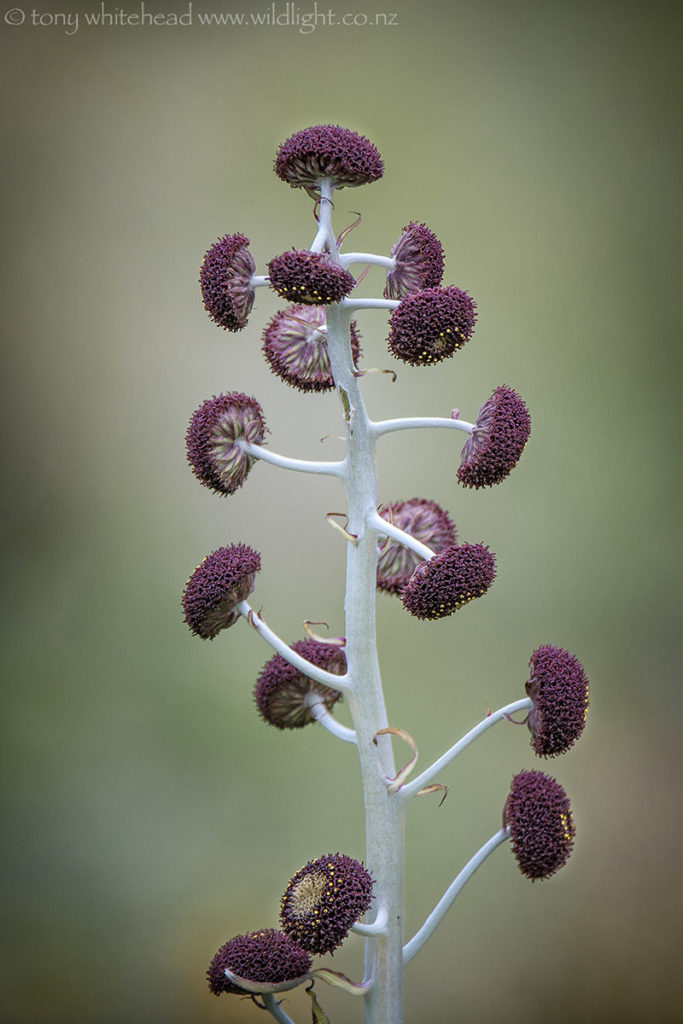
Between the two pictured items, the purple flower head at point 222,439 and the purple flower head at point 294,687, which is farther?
the purple flower head at point 294,687

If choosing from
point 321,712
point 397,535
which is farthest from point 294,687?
point 397,535

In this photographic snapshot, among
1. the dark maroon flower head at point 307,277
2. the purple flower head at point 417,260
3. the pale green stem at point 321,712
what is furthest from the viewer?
the pale green stem at point 321,712

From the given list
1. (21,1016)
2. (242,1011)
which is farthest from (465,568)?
(21,1016)

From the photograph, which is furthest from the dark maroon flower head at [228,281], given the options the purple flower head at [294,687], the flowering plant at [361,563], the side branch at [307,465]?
the purple flower head at [294,687]

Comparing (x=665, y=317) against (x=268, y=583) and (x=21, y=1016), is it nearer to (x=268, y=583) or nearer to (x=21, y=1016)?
(x=268, y=583)

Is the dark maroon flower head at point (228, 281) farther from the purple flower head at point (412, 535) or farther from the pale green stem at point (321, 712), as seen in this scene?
the pale green stem at point (321, 712)

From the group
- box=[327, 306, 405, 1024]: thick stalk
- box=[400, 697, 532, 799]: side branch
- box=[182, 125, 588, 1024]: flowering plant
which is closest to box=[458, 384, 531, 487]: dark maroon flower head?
box=[182, 125, 588, 1024]: flowering plant
